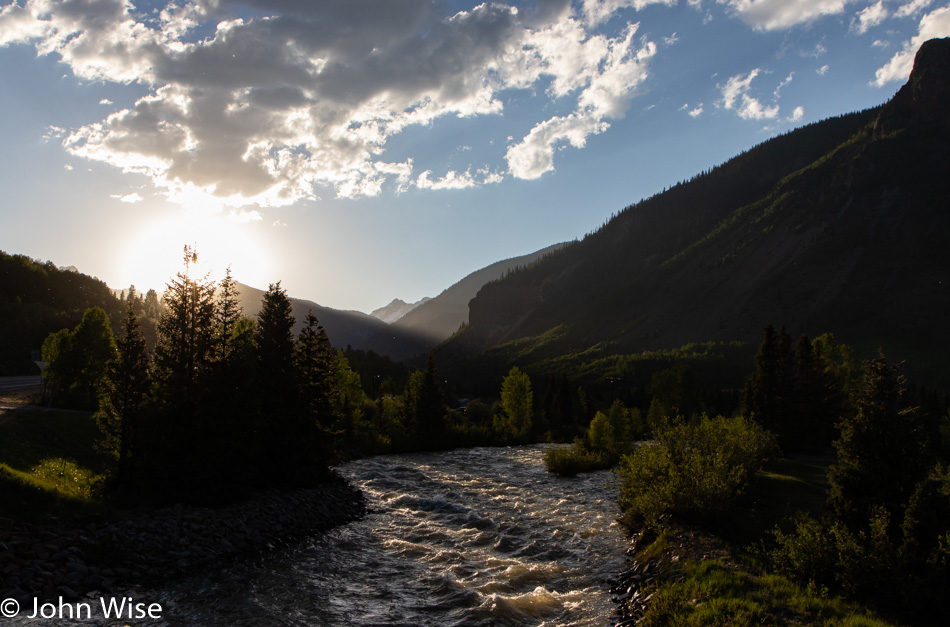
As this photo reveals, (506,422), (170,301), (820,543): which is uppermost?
(170,301)

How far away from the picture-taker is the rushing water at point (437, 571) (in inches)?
725

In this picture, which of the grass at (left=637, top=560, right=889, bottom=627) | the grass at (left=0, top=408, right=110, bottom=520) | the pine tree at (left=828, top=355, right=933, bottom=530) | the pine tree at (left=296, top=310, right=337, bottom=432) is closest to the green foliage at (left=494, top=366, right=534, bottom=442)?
the pine tree at (left=296, top=310, right=337, bottom=432)

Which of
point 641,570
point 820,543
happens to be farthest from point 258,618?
point 820,543

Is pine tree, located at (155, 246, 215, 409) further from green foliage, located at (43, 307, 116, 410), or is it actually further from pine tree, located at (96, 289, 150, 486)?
green foliage, located at (43, 307, 116, 410)

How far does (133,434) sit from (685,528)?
28319 millimetres

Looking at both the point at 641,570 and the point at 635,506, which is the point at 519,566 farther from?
the point at 635,506

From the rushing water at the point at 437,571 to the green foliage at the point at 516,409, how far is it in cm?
4519

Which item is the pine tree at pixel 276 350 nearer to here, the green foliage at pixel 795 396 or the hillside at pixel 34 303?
the green foliage at pixel 795 396

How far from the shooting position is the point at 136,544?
21484 mm

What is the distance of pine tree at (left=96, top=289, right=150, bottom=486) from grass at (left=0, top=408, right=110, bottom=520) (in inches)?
77.9

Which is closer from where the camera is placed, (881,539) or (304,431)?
(881,539)

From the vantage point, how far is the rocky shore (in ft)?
59.0

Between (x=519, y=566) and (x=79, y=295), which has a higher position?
(x=79, y=295)

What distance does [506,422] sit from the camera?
284 ft
